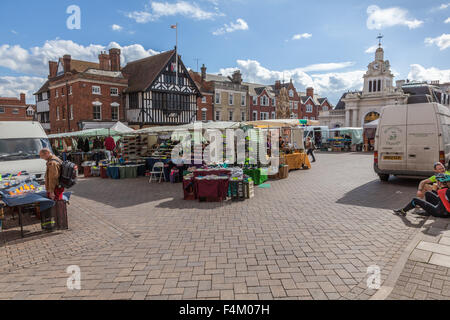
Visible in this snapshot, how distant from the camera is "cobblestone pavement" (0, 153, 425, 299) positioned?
3.71 metres

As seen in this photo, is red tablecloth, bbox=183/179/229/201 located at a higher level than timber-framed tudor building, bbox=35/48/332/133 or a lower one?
lower

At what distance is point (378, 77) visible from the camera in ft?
135

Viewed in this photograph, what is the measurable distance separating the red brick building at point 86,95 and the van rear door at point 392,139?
26.3 metres

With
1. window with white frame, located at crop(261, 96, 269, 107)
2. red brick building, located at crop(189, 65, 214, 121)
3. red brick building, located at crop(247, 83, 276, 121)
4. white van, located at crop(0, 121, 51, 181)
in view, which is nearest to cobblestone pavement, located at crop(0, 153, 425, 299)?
white van, located at crop(0, 121, 51, 181)

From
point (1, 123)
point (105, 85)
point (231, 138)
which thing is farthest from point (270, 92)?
point (1, 123)

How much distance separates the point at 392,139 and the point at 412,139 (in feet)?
1.97

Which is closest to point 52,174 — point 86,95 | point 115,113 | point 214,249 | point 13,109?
point 214,249

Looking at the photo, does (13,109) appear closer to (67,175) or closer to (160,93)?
(160,93)

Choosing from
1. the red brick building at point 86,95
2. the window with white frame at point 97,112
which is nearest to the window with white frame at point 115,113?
the red brick building at point 86,95

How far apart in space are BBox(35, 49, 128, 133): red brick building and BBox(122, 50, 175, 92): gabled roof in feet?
3.92

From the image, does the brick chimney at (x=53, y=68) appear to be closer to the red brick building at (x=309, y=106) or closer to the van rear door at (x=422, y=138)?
the van rear door at (x=422, y=138)

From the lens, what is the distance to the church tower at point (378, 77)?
40750 millimetres

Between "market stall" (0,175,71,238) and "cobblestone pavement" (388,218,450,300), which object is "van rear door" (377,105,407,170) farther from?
"market stall" (0,175,71,238)
